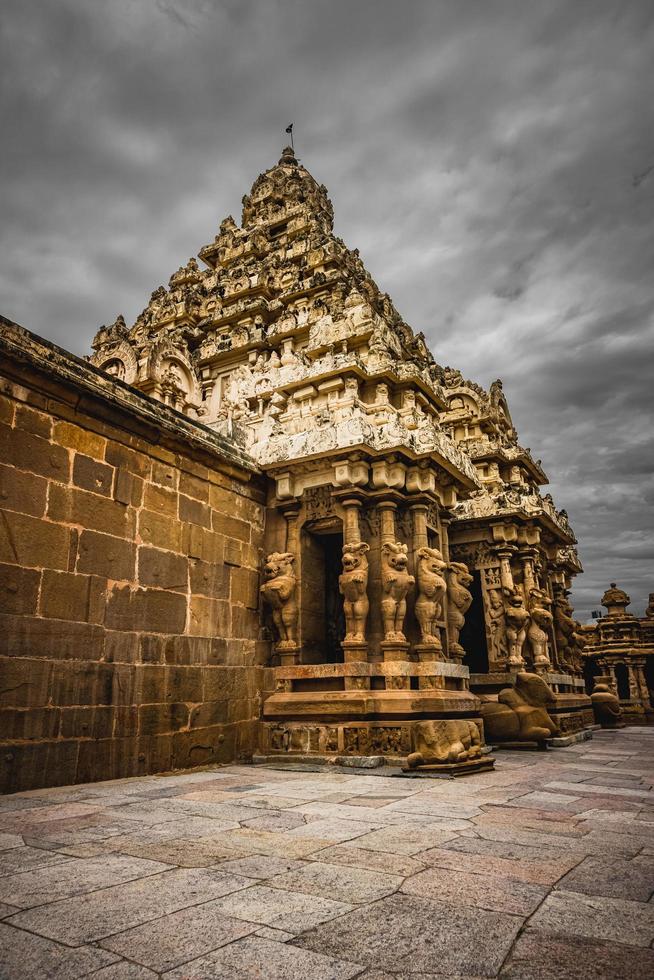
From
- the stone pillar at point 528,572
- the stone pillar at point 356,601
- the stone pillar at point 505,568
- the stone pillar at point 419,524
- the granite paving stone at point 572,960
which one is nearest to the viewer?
the granite paving stone at point 572,960

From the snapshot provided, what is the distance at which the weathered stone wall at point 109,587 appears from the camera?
6.29 m

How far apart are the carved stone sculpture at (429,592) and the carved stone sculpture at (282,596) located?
198cm

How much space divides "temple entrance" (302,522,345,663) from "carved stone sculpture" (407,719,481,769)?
8.10ft

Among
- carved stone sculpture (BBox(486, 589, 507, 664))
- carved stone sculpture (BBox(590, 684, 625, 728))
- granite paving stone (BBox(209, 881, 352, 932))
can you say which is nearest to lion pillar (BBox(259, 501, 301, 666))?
granite paving stone (BBox(209, 881, 352, 932))

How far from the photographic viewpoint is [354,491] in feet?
31.9

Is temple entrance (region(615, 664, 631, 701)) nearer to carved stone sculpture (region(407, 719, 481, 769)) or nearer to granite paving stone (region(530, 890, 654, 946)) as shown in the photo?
carved stone sculpture (region(407, 719, 481, 769))

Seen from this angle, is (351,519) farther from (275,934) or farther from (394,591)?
(275,934)

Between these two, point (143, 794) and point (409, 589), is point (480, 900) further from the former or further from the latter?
point (409, 589)

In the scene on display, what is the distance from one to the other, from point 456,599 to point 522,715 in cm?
235

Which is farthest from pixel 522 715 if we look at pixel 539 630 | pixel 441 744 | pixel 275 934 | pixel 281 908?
pixel 275 934

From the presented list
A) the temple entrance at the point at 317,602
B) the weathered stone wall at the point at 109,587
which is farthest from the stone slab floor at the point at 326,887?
the temple entrance at the point at 317,602

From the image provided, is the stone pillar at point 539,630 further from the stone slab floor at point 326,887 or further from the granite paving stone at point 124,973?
the granite paving stone at point 124,973

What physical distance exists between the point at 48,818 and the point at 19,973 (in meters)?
2.76

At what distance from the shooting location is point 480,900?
9.07ft
